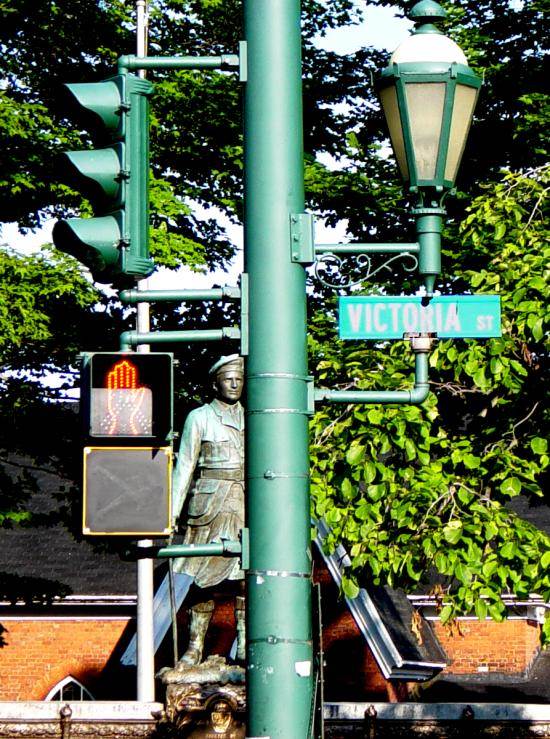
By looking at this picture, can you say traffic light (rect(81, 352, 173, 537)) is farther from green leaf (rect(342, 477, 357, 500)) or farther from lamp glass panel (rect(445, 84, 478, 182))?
green leaf (rect(342, 477, 357, 500))

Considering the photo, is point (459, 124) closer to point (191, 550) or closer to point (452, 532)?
point (191, 550)

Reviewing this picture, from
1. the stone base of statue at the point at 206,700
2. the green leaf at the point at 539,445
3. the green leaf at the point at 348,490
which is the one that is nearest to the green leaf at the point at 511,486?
the green leaf at the point at 539,445

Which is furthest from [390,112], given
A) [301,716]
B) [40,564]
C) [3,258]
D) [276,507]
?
[40,564]

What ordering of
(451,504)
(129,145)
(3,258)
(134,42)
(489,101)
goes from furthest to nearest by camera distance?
(134,42) → (489,101) → (3,258) → (451,504) → (129,145)

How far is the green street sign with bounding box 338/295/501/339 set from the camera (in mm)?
6320

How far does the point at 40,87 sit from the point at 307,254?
19.5 meters

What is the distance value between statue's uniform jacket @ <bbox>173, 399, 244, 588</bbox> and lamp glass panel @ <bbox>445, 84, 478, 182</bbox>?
21.9 ft

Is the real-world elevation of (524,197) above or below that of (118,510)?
above

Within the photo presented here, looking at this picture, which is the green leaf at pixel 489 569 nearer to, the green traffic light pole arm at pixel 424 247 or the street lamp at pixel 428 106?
the green traffic light pole arm at pixel 424 247

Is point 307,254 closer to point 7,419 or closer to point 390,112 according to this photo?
point 390,112

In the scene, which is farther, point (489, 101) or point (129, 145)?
point (489, 101)

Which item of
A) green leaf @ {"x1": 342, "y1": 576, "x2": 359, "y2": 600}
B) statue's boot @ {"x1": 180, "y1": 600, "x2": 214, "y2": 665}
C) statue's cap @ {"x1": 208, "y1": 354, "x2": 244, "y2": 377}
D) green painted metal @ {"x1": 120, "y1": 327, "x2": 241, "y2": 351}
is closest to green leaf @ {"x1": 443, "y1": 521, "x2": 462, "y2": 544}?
green leaf @ {"x1": 342, "y1": 576, "x2": 359, "y2": 600}

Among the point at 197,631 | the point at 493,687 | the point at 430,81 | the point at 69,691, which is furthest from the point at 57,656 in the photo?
the point at 430,81

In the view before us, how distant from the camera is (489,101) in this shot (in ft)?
76.0
